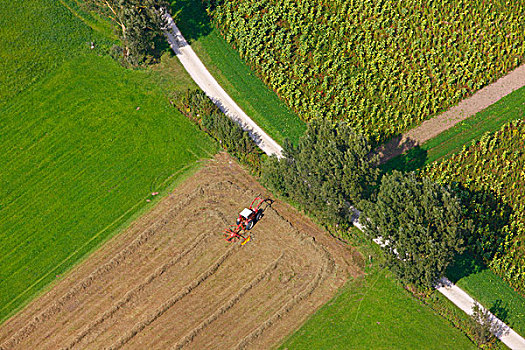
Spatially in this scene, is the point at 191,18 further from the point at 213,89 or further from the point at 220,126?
the point at 220,126

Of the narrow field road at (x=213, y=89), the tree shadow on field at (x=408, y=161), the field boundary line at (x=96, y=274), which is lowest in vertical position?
the field boundary line at (x=96, y=274)

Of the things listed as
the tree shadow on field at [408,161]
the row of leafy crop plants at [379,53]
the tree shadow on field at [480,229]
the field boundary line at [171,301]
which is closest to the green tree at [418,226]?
the tree shadow on field at [480,229]

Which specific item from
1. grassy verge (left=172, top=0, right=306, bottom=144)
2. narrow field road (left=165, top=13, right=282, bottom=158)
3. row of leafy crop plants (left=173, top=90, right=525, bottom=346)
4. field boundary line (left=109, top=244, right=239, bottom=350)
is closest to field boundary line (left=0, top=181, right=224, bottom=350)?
field boundary line (left=109, top=244, right=239, bottom=350)

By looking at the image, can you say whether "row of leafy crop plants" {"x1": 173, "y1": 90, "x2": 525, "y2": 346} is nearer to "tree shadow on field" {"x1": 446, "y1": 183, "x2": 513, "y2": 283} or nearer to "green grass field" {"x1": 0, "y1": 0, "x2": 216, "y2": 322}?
"tree shadow on field" {"x1": 446, "y1": 183, "x2": 513, "y2": 283}

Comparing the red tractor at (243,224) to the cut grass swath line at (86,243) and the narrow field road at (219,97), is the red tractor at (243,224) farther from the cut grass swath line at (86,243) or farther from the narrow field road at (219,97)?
the cut grass swath line at (86,243)

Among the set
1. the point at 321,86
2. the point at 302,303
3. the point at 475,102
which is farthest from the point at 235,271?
the point at 475,102

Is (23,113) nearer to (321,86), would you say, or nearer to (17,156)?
(17,156)

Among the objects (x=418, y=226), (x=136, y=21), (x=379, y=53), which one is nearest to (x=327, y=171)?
(x=418, y=226)
